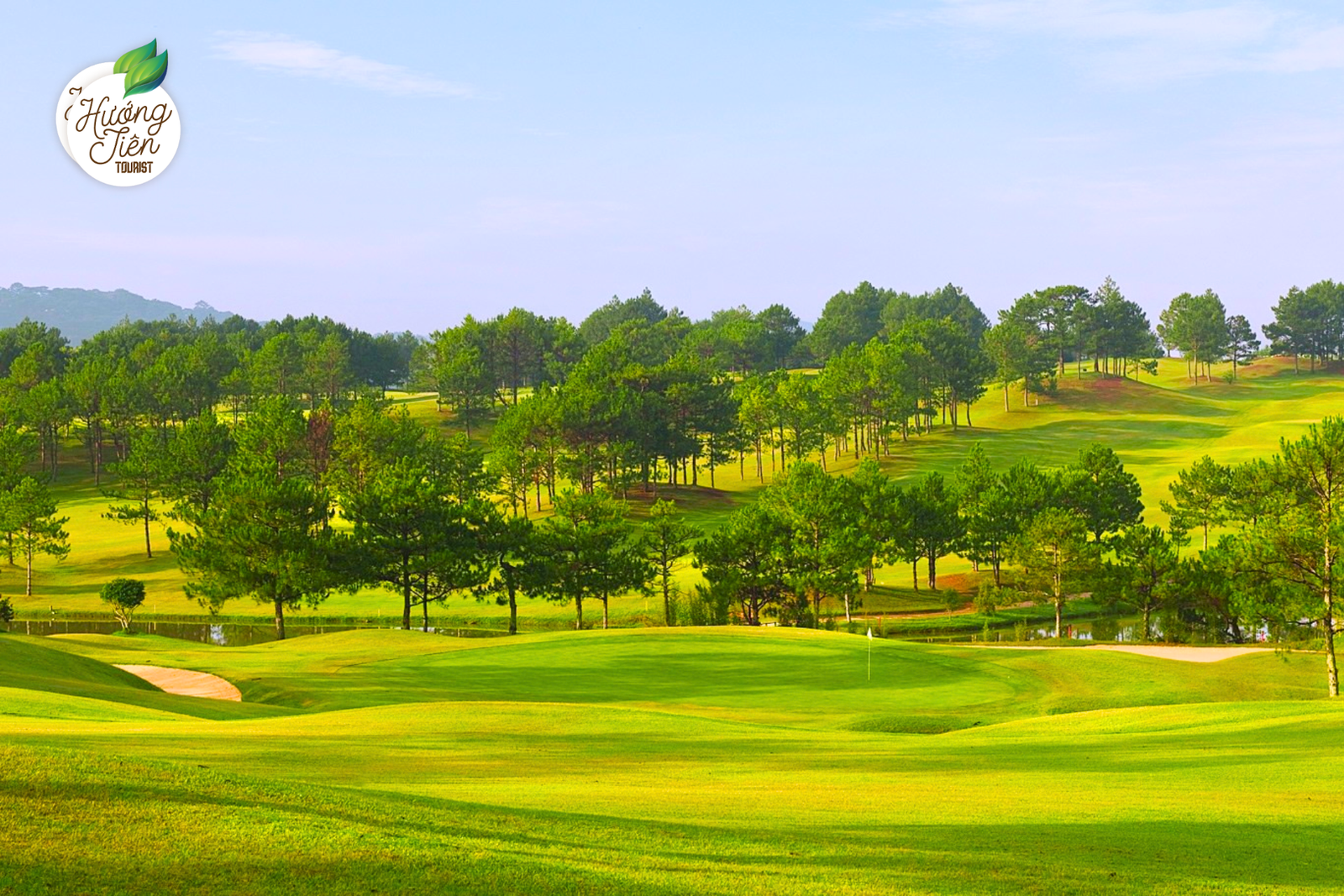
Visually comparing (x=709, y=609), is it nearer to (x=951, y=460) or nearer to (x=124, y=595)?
(x=124, y=595)

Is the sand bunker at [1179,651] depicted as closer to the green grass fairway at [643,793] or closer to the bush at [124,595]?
the green grass fairway at [643,793]

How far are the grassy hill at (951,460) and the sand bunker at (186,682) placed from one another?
3632 centimetres

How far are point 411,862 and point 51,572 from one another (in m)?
99.0

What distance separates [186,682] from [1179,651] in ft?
140

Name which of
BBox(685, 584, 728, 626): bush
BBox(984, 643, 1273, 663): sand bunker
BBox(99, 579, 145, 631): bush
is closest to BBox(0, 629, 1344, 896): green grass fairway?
BBox(984, 643, 1273, 663): sand bunker

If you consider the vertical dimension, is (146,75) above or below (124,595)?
above

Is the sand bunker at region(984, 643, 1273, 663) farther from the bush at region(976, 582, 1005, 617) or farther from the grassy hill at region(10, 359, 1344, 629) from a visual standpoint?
the bush at region(976, 582, 1005, 617)

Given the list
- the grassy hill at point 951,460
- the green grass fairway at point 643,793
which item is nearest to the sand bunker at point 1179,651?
the green grass fairway at point 643,793

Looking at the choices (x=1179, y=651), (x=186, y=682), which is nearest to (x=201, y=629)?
(x=186, y=682)

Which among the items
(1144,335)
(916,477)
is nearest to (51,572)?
(916,477)

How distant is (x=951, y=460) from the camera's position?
13262cm

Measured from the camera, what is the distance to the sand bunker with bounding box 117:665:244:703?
4066cm

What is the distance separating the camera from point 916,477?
121m

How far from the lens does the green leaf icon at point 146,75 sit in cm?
3947
